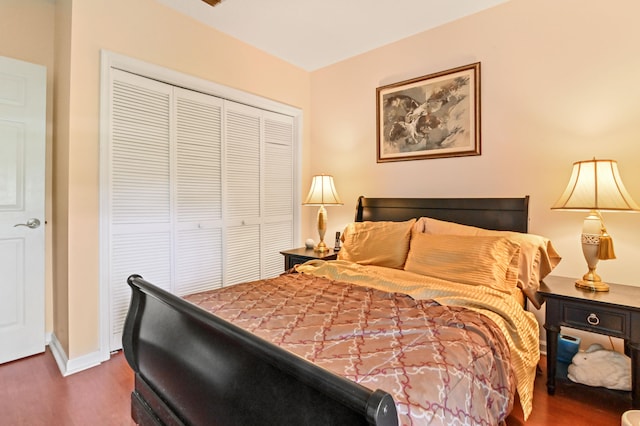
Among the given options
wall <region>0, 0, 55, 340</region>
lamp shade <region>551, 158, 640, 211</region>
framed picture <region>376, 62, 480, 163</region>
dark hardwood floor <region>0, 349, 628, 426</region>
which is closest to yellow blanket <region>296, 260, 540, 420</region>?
dark hardwood floor <region>0, 349, 628, 426</region>

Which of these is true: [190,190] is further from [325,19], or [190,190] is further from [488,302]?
[488,302]

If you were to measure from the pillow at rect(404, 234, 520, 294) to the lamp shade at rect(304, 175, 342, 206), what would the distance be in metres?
1.19

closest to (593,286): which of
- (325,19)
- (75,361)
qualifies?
(325,19)

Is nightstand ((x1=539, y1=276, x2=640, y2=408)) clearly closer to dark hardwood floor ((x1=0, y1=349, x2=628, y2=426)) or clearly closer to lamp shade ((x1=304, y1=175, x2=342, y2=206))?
dark hardwood floor ((x1=0, y1=349, x2=628, y2=426))

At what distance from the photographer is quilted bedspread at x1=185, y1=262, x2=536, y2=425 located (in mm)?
976

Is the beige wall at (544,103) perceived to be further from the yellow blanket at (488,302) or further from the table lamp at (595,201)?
the yellow blanket at (488,302)

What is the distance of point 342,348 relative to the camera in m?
1.15

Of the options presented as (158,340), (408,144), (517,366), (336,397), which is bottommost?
(517,366)

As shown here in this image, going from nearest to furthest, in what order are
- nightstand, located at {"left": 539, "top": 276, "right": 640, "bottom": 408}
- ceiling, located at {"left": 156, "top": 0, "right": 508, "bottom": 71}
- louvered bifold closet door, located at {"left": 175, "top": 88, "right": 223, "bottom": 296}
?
1. nightstand, located at {"left": 539, "top": 276, "right": 640, "bottom": 408}
2. ceiling, located at {"left": 156, "top": 0, "right": 508, "bottom": 71}
3. louvered bifold closet door, located at {"left": 175, "top": 88, "right": 223, "bottom": 296}

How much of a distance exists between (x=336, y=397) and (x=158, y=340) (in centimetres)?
103

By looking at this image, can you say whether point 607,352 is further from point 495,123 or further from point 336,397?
point 336,397

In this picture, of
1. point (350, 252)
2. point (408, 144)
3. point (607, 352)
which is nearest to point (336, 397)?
point (350, 252)

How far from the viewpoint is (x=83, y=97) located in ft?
7.37

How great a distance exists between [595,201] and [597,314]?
0.61m
